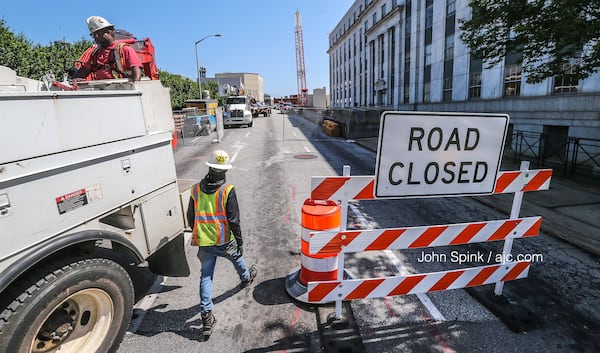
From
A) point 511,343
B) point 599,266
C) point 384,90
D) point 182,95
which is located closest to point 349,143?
point 599,266

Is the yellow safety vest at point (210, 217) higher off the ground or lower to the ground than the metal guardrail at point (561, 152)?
higher

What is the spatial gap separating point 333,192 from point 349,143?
17.6 meters

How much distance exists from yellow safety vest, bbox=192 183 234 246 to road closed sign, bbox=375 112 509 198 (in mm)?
1779

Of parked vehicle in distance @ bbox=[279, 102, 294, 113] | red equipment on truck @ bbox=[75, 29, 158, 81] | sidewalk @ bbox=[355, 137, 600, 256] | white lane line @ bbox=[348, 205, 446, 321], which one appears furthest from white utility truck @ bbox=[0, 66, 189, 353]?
parked vehicle in distance @ bbox=[279, 102, 294, 113]

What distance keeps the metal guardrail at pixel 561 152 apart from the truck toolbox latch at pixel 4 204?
13974mm

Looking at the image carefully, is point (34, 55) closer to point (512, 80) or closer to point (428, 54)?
point (512, 80)

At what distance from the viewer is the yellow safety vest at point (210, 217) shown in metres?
3.71

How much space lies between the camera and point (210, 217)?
3.72m

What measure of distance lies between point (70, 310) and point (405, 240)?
134 inches

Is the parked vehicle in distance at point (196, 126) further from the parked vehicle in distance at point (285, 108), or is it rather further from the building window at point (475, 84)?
the building window at point (475, 84)

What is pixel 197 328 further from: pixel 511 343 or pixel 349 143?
pixel 349 143

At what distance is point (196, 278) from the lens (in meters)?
4.94

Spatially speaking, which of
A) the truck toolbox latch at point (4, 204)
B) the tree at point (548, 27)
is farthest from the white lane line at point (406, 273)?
the tree at point (548, 27)

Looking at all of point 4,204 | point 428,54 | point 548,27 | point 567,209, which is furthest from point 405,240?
point 428,54
